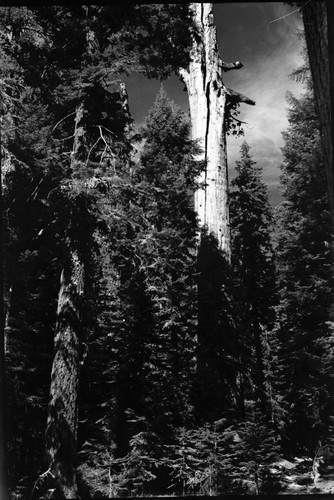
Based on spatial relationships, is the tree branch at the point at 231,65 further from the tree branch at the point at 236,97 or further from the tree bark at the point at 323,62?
the tree bark at the point at 323,62

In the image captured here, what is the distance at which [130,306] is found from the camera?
6.17 meters

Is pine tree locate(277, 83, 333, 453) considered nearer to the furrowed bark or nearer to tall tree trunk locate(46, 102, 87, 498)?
the furrowed bark

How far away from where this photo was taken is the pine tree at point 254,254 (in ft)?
25.5

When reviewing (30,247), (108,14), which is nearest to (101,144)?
(108,14)

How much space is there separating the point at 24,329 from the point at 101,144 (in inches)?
140

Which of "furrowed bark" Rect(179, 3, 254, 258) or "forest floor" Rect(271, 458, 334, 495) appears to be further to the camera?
"furrowed bark" Rect(179, 3, 254, 258)

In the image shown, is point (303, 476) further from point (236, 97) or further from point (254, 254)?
point (236, 97)

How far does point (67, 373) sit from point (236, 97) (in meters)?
5.65

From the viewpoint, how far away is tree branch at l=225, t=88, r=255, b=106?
7263 millimetres

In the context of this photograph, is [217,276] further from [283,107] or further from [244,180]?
[283,107]

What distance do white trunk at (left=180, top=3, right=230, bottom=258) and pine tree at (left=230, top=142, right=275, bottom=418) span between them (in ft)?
5.12

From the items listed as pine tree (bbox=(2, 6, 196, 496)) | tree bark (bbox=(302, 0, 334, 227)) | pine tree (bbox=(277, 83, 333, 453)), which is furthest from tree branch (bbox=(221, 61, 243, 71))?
tree bark (bbox=(302, 0, 334, 227))

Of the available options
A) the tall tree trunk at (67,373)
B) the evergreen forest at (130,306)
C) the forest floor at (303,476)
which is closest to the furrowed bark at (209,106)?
Result: the evergreen forest at (130,306)

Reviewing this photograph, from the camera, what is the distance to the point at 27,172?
16.1 ft
